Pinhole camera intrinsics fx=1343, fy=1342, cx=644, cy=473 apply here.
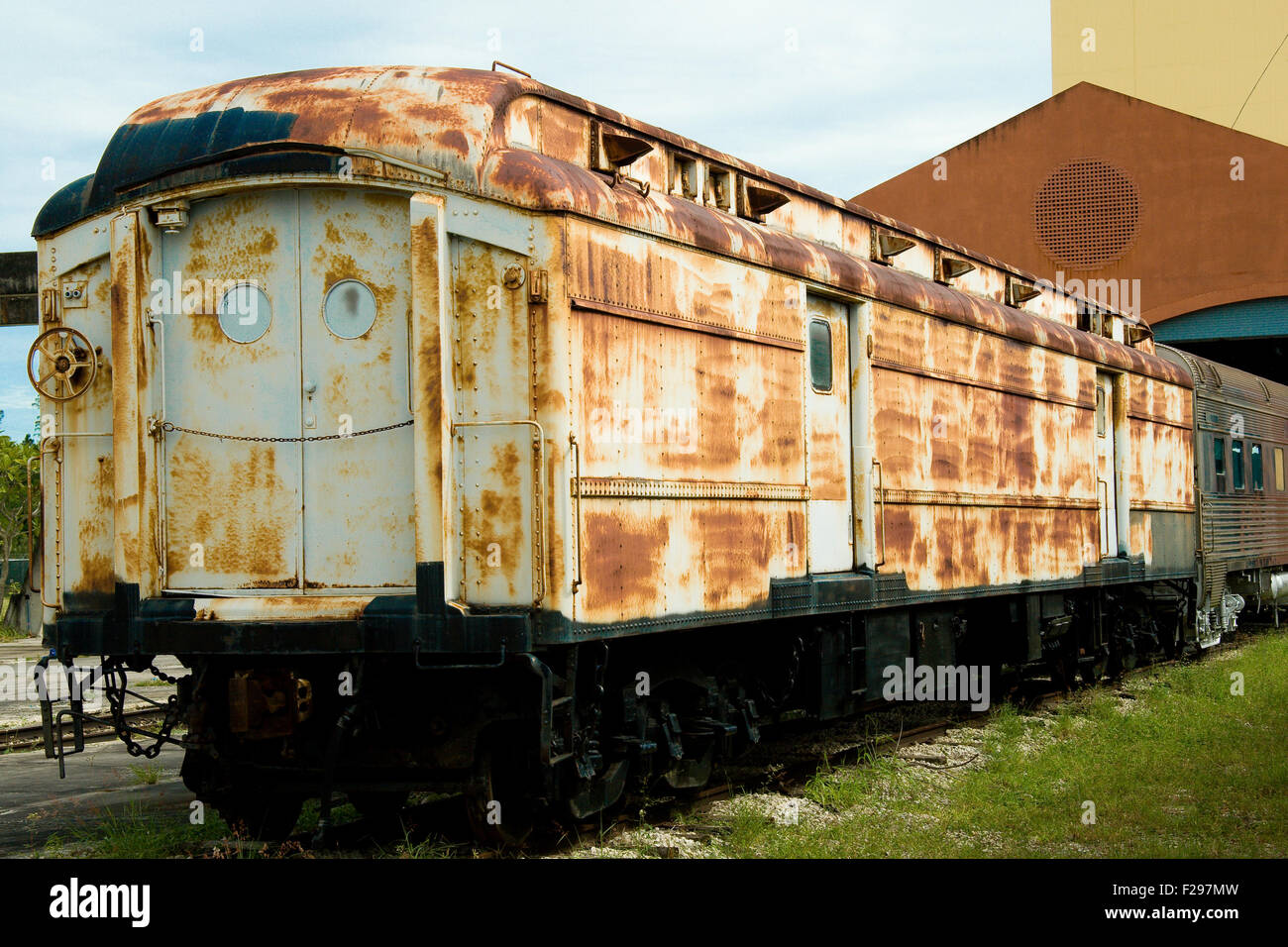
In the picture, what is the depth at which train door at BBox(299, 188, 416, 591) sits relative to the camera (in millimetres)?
6539

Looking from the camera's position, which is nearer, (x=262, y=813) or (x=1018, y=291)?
(x=262, y=813)

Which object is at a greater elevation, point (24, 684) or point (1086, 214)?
point (1086, 214)

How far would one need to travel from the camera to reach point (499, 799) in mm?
6902

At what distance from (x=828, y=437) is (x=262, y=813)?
4186 millimetres

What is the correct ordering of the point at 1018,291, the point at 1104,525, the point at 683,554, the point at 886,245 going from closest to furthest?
the point at 683,554, the point at 886,245, the point at 1018,291, the point at 1104,525

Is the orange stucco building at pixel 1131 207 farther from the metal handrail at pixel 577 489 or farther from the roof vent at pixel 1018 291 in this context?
the metal handrail at pixel 577 489

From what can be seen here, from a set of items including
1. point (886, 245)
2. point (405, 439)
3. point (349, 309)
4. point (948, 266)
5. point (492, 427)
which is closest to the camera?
point (492, 427)

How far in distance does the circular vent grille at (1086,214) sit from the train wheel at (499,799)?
23.8 m

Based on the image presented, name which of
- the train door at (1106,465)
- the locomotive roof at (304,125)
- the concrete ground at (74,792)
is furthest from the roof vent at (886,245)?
the concrete ground at (74,792)

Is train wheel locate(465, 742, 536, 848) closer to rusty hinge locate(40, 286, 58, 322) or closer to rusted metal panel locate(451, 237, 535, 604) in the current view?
rusted metal panel locate(451, 237, 535, 604)

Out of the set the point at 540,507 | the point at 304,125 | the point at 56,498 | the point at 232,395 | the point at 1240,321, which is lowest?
the point at 540,507

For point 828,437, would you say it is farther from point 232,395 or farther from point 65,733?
point 65,733

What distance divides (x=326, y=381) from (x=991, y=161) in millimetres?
24282

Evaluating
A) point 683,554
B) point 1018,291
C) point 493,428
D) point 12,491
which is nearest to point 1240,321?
point 1018,291
